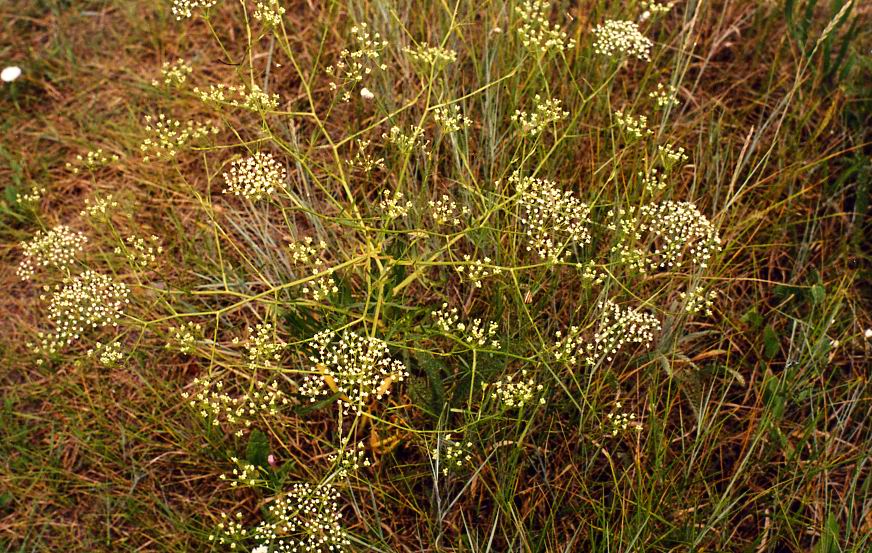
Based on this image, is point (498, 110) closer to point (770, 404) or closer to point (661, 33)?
point (661, 33)

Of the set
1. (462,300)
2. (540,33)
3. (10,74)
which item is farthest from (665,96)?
(10,74)

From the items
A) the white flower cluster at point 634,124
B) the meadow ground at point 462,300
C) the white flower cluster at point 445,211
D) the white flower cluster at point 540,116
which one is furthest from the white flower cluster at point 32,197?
the white flower cluster at point 634,124

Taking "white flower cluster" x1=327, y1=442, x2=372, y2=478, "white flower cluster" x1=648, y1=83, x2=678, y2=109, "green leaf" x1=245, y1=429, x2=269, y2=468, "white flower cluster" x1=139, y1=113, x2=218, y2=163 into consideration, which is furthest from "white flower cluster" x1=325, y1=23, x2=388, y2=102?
"green leaf" x1=245, y1=429, x2=269, y2=468

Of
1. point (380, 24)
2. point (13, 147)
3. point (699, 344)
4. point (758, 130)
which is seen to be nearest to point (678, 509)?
point (699, 344)

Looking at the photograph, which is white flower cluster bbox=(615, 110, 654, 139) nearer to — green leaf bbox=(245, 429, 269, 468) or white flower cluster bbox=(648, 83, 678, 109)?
white flower cluster bbox=(648, 83, 678, 109)

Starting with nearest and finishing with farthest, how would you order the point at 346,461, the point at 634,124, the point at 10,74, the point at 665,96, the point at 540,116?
1. the point at 346,461
2. the point at 540,116
3. the point at 634,124
4. the point at 665,96
5. the point at 10,74

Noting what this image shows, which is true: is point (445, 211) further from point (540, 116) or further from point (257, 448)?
point (257, 448)

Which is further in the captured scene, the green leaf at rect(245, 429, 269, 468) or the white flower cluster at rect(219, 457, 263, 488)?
the green leaf at rect(245, 429, 269, 468)
